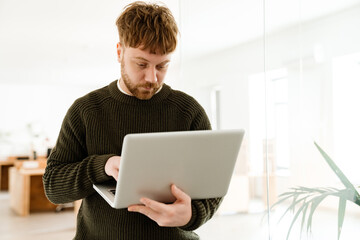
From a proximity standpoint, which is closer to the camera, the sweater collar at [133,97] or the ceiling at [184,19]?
the sweater collar at [133,97]

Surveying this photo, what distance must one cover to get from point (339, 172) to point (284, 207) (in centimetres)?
37

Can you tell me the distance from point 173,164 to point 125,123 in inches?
13.1

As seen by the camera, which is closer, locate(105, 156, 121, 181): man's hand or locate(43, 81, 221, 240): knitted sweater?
locate(105, 156, 121, 181): man's hand

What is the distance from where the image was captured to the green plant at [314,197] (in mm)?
1497

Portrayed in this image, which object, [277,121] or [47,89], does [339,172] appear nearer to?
[277,121]

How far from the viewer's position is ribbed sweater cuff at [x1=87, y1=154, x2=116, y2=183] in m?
1.02

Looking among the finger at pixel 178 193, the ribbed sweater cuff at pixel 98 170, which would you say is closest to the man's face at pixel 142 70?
the ribbed sweater cuff at pixel 98 170

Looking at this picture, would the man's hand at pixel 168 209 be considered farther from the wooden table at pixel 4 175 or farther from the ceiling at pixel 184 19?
the wooden table at pixel 4 175

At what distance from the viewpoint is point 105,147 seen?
114cm

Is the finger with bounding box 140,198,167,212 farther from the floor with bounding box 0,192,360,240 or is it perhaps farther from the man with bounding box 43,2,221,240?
the floor with bounding box 0,192,360,240

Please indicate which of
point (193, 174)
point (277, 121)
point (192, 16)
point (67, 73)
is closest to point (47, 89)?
point (67, 73)

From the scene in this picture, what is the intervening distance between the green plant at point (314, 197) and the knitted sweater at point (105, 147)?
0.66 m

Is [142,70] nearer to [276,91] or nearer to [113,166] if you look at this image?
[113,166]

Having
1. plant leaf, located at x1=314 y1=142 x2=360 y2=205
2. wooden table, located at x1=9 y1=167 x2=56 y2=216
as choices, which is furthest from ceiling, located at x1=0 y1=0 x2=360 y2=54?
wooden table, located at x1=9 y1=167 x2=56 y2=216
